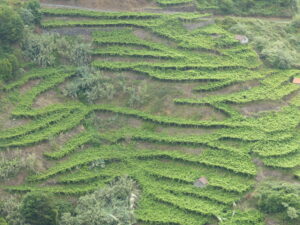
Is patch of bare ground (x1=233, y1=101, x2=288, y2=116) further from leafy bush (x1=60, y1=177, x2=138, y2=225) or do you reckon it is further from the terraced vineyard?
leafy bush (x1=60, y1=177, x2=138, y2=225)

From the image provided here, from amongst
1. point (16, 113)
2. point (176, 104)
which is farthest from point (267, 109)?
point (16, 113)

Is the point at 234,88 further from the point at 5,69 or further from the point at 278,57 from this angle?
the point at 5,69

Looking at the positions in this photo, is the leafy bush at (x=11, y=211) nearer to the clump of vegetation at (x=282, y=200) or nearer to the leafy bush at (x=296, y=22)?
the clump of vegetation at (x=282, y=200)

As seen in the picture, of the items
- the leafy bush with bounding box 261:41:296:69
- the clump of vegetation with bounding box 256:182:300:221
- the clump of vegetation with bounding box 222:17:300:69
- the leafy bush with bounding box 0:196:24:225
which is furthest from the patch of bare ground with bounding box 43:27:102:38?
the clump of vegetation with bounding box 256:182:300:221

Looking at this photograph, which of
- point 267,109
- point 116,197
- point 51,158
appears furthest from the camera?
point 267,109

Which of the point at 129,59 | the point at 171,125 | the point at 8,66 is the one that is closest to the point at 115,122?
the point at 171,125

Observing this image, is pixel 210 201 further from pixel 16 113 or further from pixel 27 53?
pixel 27 53
